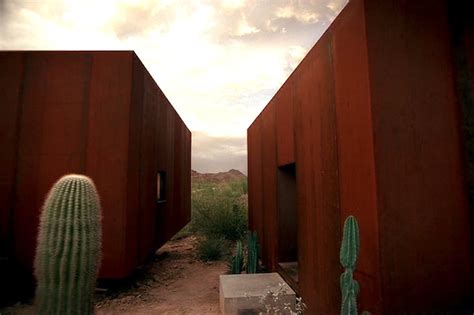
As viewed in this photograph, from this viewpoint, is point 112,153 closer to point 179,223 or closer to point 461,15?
point 461,15

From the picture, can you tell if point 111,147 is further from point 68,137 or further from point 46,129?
point 46,129

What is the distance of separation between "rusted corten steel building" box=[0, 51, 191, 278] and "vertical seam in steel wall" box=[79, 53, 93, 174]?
0.02 metres

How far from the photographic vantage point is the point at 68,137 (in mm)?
5297

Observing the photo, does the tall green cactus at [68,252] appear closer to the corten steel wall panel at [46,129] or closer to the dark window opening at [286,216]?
the corten steel wall panel at [46,129]

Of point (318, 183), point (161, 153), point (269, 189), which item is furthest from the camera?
point (161, 153)

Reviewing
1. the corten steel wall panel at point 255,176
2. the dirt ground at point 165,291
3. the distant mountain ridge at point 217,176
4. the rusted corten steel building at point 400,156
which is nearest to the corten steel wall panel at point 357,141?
the rusted corten steel building at point 400,156

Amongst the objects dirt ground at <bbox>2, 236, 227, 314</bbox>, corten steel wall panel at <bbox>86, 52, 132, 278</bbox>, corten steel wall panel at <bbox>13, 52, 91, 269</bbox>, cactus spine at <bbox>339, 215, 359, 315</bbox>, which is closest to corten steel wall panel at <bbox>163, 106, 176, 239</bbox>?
dirt ground at <bbox>2, 236, 227, 314</bbox>

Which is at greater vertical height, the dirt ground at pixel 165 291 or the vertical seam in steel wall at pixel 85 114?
the vertical seam in steel wall at pixel 85 114

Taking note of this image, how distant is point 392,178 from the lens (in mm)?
2529

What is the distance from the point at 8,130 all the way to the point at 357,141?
574cm

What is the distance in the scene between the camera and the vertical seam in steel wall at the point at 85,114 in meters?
5.26

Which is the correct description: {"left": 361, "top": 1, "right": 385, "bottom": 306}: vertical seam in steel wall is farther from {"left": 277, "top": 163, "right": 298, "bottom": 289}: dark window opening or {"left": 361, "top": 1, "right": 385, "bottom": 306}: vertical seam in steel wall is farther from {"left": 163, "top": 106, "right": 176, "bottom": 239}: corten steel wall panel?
{"left": 163, "top": 106, "right": 176, "bottom": 239}: corten steel wall panel

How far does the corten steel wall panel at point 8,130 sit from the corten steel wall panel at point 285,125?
4.67 meters

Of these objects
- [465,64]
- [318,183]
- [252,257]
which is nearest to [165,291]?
[252,257]
